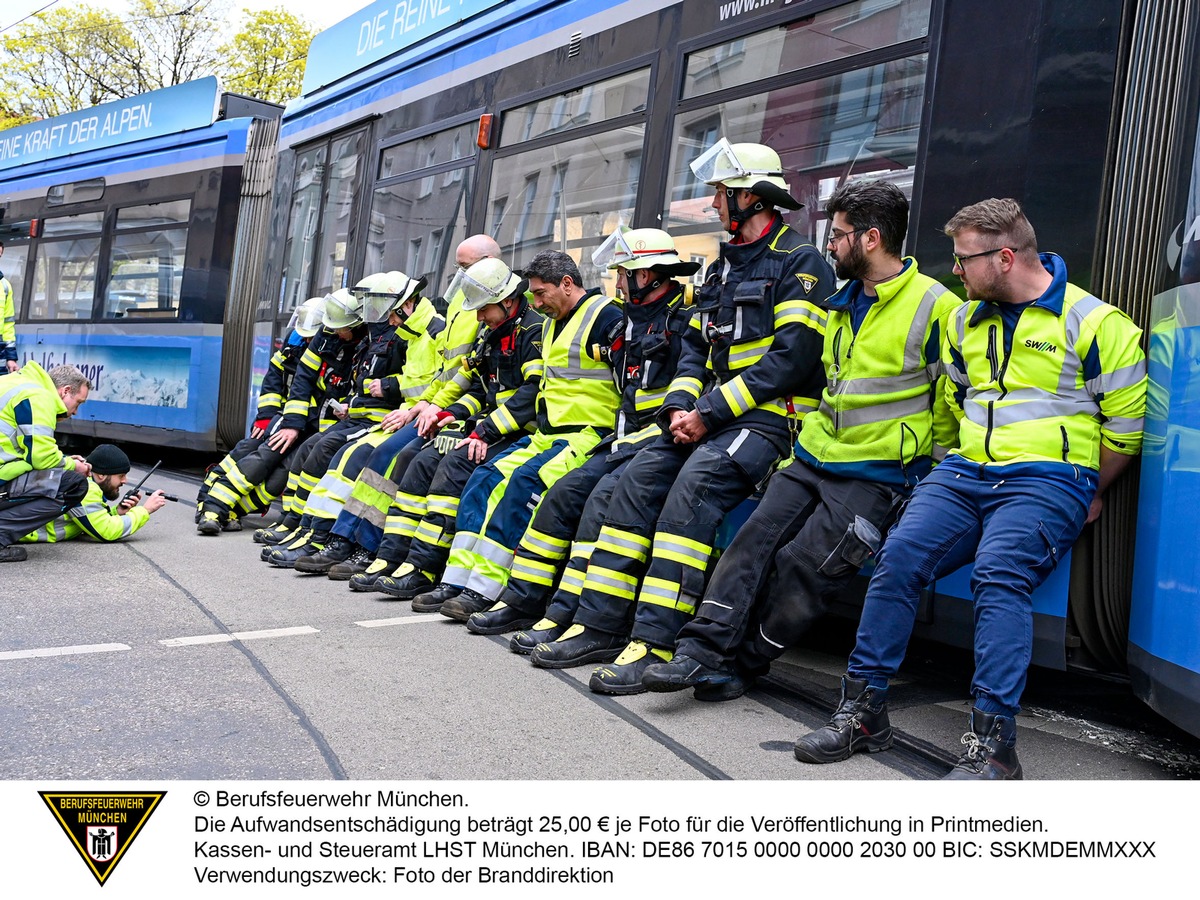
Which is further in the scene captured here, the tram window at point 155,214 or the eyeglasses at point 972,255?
the tram window at point 155,214

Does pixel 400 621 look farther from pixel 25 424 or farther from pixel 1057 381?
pixel 1057 381

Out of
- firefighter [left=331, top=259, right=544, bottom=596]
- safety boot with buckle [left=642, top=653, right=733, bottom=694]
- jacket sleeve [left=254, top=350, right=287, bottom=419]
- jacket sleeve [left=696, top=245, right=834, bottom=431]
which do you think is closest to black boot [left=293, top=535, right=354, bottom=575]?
firefighter [left=331, top=259, right=544, bottom=596]

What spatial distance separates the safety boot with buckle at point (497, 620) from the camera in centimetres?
506

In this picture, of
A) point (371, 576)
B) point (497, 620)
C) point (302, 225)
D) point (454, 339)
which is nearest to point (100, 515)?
point (371, 576)

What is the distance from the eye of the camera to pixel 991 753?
307cm

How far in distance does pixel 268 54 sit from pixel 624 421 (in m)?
29.9

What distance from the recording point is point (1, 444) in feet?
20.9

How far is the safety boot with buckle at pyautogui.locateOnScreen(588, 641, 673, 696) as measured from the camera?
4059 millimetres

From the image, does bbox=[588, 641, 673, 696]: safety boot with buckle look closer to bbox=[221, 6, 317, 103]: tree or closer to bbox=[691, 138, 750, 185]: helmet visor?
bbox=[691, 138, 750, 185]: helmet visor

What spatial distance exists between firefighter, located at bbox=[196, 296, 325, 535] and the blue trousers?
18.6ft

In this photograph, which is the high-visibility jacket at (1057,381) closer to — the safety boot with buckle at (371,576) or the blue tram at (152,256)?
the safety boot with buckle at (371,576)

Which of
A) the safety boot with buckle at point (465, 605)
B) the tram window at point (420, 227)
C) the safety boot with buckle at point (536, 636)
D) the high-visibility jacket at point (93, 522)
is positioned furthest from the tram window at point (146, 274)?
the safety boot with buckle at point (536, 636)

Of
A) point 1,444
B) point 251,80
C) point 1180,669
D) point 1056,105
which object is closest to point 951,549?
point 1180,669

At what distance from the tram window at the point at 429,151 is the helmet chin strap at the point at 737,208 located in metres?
3.18
